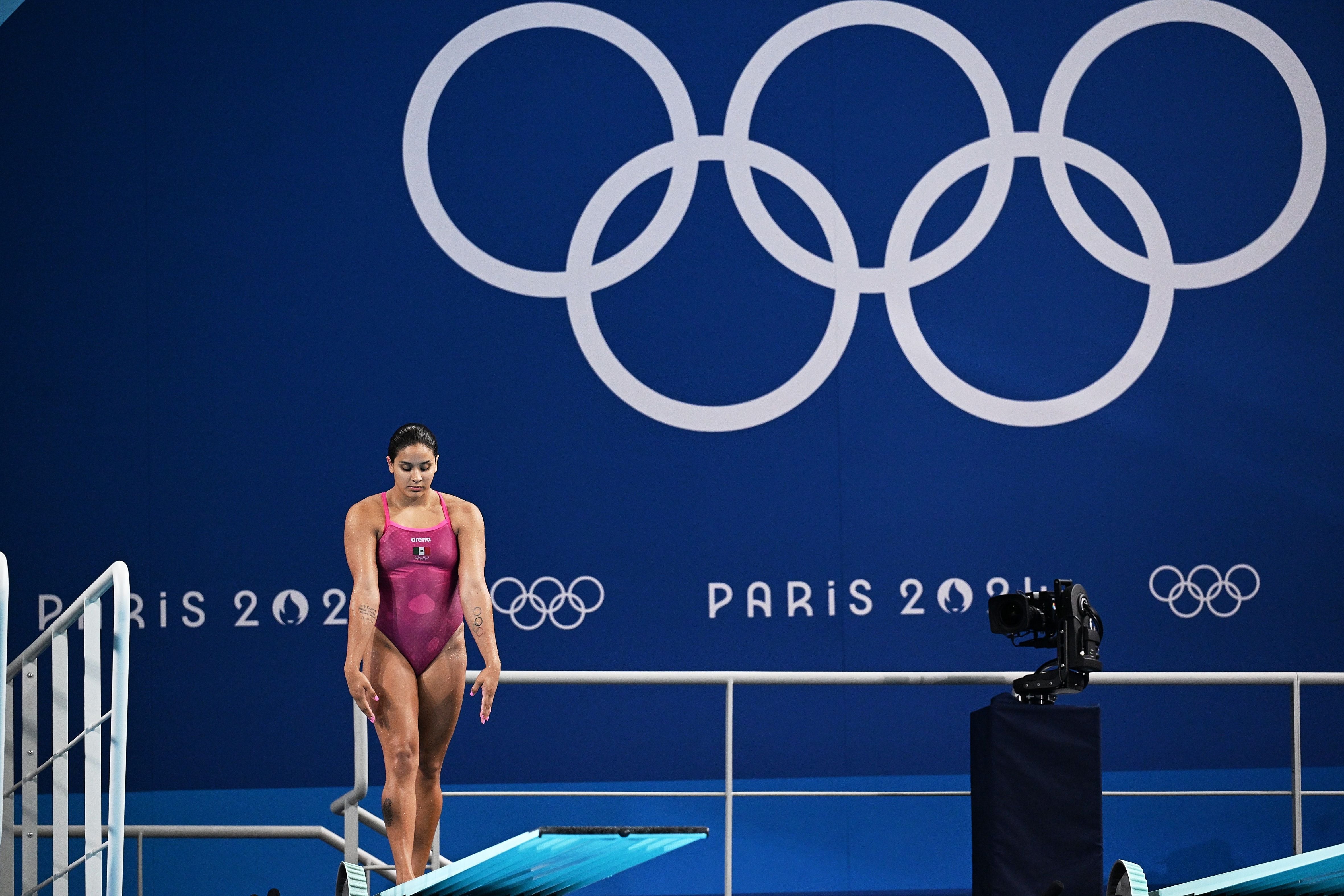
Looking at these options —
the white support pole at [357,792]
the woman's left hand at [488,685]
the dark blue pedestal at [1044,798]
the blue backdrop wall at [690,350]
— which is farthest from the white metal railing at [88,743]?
the dark blue pedestal at [1044,798]

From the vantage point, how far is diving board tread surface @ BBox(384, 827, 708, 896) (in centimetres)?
317

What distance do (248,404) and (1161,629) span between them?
14.3 feet

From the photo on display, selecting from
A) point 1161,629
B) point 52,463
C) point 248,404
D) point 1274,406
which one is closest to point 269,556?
point 248,404

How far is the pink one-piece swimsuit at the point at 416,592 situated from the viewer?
4.27 metres

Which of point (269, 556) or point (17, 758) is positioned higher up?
point (269, 556)

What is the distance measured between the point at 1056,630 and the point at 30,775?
130 inches

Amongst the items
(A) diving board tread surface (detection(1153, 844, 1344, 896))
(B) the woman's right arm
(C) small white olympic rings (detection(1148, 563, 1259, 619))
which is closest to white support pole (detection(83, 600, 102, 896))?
(B) the woman's right arm

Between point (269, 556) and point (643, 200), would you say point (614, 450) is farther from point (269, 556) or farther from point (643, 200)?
point (269, 556)

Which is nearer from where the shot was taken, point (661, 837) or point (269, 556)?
point (661, 837)

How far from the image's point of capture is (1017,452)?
243 inches

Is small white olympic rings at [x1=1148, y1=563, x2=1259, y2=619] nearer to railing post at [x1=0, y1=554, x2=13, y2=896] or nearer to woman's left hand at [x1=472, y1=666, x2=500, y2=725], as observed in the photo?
woman's left hand at [x1=472, y1=666, x2=500, y2=725]

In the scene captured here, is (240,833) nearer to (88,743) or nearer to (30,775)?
(30,775)

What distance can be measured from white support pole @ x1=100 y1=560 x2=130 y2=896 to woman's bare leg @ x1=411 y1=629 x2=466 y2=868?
3.99ft

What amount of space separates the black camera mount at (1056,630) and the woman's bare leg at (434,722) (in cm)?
190
